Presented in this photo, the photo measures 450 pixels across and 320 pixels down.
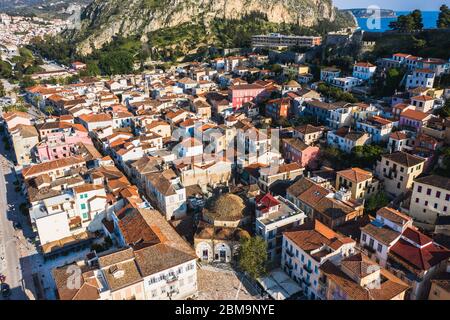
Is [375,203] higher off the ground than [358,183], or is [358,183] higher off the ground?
[358,183]

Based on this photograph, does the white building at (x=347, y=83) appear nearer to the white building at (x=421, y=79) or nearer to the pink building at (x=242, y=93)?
the white building at (x=421, y=79)

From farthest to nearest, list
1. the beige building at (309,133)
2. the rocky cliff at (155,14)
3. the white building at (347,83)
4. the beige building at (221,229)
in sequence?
the rocky cliff at (155,14)
the white building at (347,83)
the beige building at (309,133)
the beige building at (221,229)

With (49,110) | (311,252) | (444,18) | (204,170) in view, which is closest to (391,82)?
(444,18)

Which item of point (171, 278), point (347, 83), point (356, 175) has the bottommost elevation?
point (171, 278)

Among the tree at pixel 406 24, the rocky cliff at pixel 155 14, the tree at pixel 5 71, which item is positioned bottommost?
the tree at pixel 5 71

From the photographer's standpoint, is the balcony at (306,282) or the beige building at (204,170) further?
the beige building at (204,170)

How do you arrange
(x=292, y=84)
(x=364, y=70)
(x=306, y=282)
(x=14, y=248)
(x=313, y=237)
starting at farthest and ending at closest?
(x=292, y=84) → (x=364, y=70) → (x=14, y=248) → (x=313, y=237) → (x=306, y=282)

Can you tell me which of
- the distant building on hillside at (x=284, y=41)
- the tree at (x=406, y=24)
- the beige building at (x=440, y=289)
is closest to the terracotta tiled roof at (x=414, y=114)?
the beige building at (x=440, y=289)

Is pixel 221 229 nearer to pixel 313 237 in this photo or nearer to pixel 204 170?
pixel 313 237
